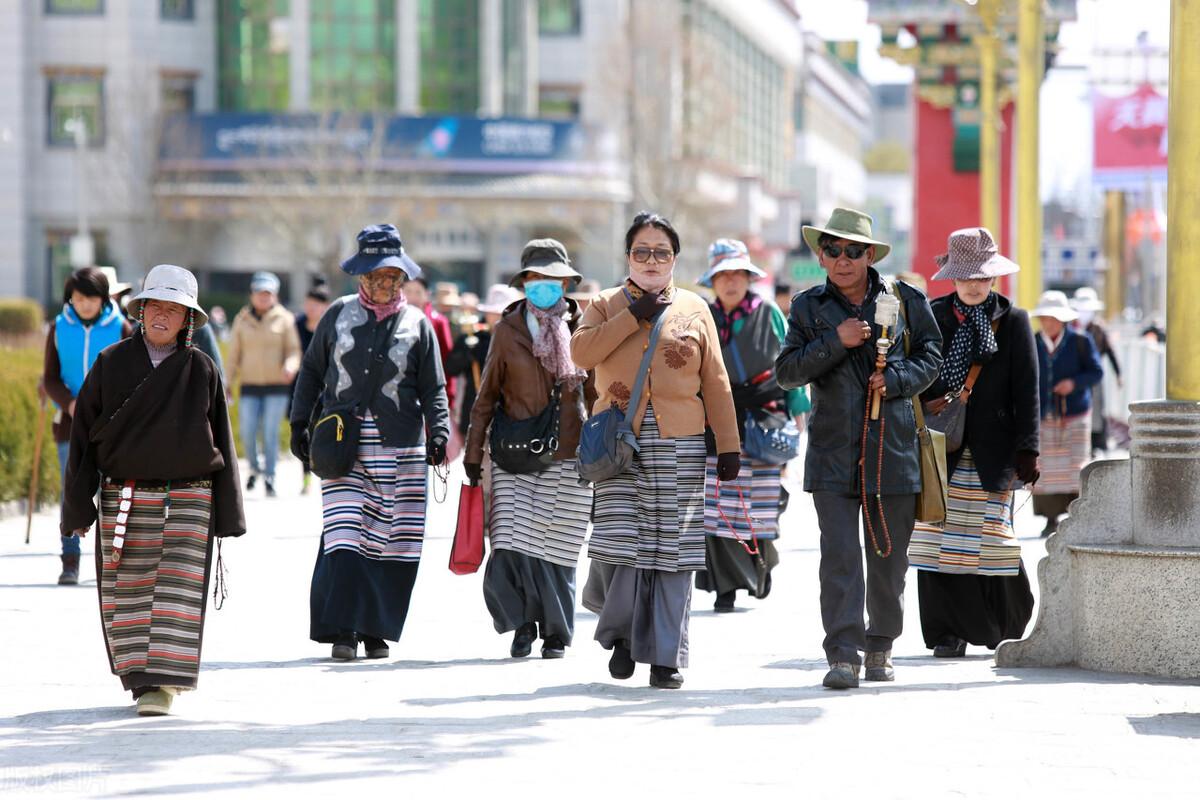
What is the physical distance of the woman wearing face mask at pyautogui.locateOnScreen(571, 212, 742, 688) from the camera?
28.0 feet

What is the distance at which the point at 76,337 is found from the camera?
1220cm

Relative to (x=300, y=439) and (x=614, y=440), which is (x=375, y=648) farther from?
(x=614, y=440)

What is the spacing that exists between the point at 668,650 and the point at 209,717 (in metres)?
1.76

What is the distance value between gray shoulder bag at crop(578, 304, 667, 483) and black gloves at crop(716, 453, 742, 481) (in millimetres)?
337

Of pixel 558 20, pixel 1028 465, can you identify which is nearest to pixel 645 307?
pixel 1028 465

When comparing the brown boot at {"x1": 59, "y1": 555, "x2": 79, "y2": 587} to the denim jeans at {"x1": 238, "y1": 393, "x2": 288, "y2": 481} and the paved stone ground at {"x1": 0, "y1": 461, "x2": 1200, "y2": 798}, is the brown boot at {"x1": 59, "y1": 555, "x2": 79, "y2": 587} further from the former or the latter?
the denim jeans at {"x1": 238, "y1": 393, "x2": 288, "y2": 481}

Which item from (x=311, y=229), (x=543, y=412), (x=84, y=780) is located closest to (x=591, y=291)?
(x=543, y=412)

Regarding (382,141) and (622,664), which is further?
(382,141)

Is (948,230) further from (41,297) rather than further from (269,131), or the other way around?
(41,297)

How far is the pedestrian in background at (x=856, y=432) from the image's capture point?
8.46 meters

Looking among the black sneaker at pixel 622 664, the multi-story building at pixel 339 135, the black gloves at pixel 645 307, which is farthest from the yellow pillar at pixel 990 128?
the multi-story building at pixel 339 135

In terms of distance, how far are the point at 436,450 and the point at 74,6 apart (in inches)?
2506

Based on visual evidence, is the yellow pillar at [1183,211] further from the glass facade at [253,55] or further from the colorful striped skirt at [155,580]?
the glass facade at [253,55]

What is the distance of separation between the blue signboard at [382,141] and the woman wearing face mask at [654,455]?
5709 cm
